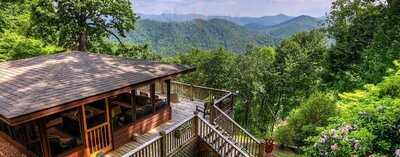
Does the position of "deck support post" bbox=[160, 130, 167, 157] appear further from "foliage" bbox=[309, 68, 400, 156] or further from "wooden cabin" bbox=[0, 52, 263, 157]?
"foliage" bbox=[309, 68, 400, 156]

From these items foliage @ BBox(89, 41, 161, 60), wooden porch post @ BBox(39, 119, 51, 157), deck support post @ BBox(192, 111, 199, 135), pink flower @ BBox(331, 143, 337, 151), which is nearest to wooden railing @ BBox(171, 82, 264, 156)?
deck support post @ BBox(192, 111, 199, 135)

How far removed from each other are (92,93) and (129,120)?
2.55 meters

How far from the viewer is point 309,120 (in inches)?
694

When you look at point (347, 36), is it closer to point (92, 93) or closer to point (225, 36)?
point (92, 93)

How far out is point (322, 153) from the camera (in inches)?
220

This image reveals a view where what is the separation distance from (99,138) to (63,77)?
2.26 meters

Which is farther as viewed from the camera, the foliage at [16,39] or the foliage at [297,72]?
the foliage at [297,72]

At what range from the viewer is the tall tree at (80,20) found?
18.0 meters

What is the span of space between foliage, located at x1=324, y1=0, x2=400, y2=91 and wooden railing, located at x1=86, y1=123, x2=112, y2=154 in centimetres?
1356

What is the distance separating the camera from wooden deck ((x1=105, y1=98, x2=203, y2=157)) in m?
9.15

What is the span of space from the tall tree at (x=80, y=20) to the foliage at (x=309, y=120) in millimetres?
13599

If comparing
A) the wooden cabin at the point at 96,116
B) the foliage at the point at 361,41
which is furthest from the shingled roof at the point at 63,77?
the foliage at the point at 361,41

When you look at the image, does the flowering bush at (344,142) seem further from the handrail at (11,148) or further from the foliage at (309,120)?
the foliage at (309,120)

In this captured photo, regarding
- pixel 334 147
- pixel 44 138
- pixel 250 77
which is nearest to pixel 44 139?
pixel 44 138
